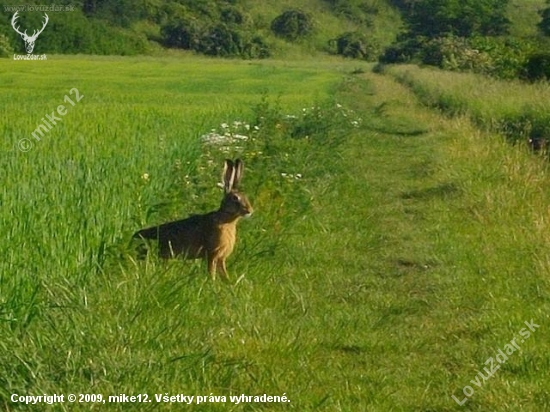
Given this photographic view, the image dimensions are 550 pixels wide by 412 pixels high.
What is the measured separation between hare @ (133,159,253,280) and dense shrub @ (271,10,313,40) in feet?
247

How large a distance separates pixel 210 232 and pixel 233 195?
27 cm

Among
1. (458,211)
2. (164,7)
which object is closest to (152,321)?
(458,211)

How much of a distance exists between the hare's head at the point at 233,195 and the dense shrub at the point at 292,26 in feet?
247

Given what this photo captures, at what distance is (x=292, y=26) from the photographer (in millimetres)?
79938

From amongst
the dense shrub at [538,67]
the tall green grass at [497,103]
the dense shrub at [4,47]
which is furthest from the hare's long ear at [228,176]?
the dense shrub at [4,47]

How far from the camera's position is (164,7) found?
7875 cm

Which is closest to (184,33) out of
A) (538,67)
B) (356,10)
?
(356,10)

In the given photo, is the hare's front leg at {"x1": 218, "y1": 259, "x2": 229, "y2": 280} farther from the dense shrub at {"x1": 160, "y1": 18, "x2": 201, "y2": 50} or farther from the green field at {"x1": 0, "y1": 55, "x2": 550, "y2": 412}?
the dense shrub at {"x1": 160, "y1": 18, "x2": 201, "y2": 50}

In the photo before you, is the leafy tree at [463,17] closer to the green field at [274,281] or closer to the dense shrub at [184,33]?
the dense shrub at [184,33]

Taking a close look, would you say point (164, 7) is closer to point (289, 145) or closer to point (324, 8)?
point (324, 8)

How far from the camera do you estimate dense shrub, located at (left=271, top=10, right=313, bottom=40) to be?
80000mm

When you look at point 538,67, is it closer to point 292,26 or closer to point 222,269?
point 222,269

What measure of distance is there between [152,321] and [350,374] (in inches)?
39.5

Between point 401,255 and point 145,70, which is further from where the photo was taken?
point 145,70
